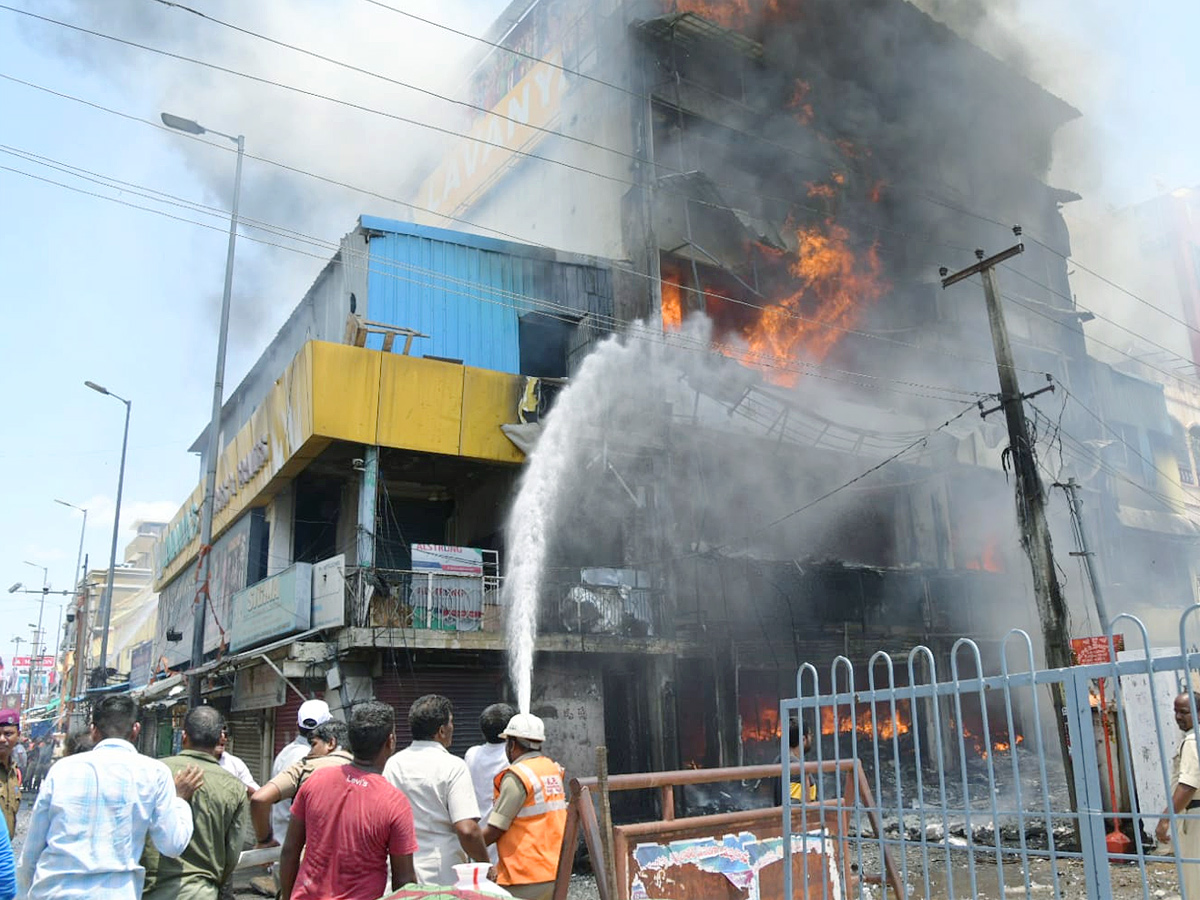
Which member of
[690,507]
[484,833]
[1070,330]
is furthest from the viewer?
[1070,330]

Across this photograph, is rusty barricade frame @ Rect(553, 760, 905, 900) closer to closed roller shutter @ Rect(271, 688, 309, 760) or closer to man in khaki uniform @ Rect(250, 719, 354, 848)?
man in khaki uniform @ Rect(250, 719, 354, 848)

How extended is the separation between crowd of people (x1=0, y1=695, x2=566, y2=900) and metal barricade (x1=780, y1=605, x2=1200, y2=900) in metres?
1.59

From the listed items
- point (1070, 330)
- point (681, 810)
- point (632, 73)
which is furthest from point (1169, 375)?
point (681, 810)

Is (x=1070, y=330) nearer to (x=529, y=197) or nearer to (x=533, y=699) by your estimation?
(x=529, y=197)

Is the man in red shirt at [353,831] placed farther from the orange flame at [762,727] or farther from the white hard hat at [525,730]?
the orange flame at [762,727]

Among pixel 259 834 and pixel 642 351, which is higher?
pixel 642 351

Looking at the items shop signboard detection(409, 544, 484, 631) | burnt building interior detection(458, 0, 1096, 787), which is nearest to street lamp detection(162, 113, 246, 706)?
shop signboard detection(409, 544, 484, 631)

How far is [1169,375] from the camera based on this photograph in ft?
130

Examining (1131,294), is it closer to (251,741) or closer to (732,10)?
(732,10)

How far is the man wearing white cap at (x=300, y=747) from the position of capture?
215 inches

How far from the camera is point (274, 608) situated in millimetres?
16609

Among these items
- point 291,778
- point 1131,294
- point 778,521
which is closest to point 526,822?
point 291,778

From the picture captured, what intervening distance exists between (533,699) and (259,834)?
11370mm

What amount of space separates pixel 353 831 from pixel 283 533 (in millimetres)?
17558
